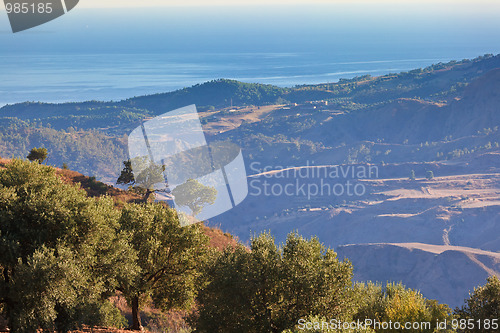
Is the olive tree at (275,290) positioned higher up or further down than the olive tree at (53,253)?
further down

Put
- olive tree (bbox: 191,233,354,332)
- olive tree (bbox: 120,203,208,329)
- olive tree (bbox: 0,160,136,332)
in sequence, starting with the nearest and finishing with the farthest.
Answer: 1. olive tree (bbox: 0,160,136,332)
2. olive tree (bbox: 191,233,354,332)
3. olive tree (bbox: 120,203,208,329)

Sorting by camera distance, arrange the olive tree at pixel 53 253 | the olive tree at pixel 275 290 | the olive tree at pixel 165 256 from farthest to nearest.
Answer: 1. the olive tree at pixel 165 256
2. the olive tree at pixel 275 290
3. the olive tree at pixel 53 253

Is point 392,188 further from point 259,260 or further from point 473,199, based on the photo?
point 259,260

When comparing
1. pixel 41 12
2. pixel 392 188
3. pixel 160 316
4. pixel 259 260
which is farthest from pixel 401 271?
pixel 41 12

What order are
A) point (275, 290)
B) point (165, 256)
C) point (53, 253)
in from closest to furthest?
1. point (53, 253)
2. point (275, 290)
3. point (165, 256)

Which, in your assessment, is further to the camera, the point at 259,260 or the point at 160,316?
the point at 160,316

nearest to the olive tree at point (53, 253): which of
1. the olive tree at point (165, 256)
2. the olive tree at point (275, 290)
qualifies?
the olive tree at point (165, 256)

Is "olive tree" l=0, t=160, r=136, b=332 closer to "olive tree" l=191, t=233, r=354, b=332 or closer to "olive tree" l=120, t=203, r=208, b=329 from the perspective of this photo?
"olive tree" l=120, t=203, r=208, b=329

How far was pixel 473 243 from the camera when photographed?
148250 millimetres

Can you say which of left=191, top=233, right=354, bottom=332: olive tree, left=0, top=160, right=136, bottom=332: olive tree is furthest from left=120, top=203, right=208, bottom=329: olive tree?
left=191, top=233, right=354, bottom=332: olive tree

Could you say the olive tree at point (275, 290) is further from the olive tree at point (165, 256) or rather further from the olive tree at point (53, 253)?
the olive tree at point (53, 253)

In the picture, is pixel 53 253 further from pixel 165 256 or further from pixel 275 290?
pixel 275 290

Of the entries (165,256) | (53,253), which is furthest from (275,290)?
(53,253)

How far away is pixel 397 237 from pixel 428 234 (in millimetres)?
9358
